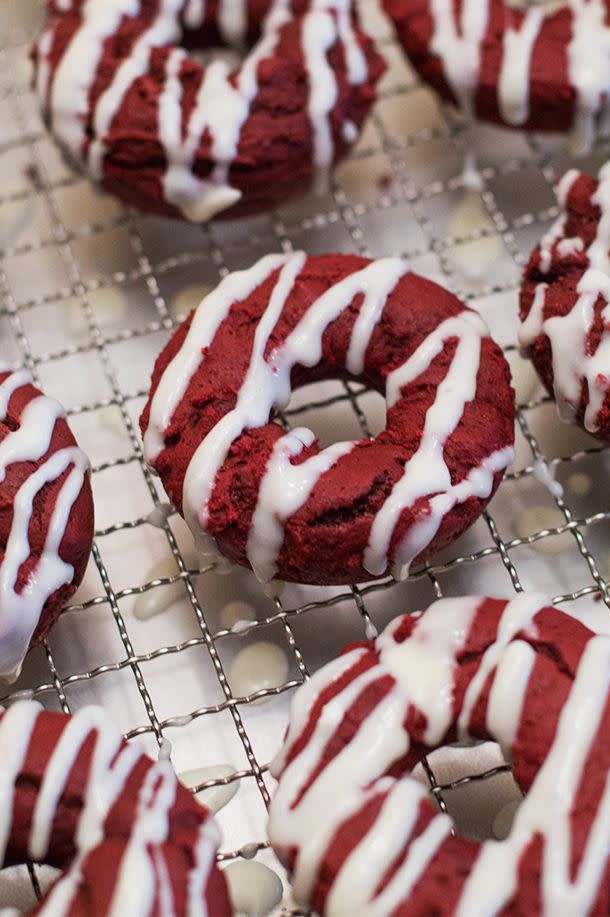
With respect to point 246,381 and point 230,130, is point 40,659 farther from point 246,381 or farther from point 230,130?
point 230,130

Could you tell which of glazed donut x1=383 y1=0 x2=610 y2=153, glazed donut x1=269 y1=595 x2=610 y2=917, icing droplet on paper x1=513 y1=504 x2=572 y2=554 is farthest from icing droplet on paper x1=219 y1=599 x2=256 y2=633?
glazed donut x1=383 y1=0 x2=610 y2=153

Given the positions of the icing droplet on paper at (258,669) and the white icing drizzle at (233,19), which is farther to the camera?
the white icing drizzle at (233,19)

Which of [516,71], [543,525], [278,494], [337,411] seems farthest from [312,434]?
[516,71]

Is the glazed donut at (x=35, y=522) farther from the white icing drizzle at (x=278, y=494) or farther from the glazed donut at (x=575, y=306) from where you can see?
the glazed donut at (x=575, y=306)

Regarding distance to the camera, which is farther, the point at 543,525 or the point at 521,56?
the point at 521,56

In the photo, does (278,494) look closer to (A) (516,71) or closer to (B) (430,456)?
(B) (430,456)

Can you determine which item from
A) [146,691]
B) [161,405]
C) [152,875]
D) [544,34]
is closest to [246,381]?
[161,405]

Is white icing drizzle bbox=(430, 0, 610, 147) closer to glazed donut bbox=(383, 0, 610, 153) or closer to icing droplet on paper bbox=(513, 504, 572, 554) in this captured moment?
glazed donut bbox=(383, 0, 610, 153)

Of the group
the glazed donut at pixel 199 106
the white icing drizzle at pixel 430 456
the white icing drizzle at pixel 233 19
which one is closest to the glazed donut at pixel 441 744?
the white icing drizzle at pixel 430 456
